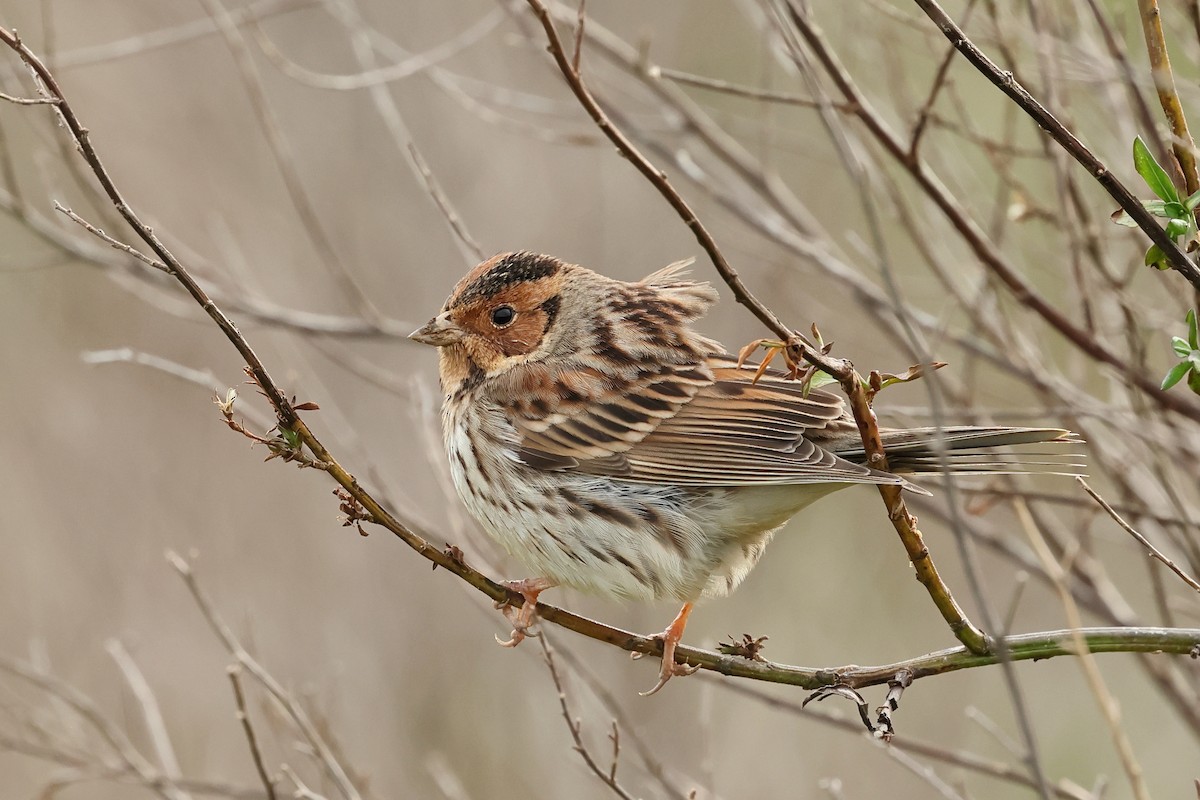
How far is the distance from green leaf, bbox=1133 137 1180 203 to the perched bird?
3.88 ft

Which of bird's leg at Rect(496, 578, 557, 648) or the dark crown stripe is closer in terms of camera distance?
bird's leg at Rect(496, 578, 557, 648)

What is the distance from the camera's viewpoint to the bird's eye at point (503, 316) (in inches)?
176

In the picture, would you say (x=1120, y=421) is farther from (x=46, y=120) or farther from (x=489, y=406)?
(x=46, y=120)

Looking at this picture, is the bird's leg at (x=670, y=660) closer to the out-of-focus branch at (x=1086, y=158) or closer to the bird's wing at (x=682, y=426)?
the bird's wing at (x=682, y=426)

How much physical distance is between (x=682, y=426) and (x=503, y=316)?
0.72 metres

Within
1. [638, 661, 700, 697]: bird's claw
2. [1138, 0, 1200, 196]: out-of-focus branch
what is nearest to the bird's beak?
[638, 661, 700, 697]: bird's claw

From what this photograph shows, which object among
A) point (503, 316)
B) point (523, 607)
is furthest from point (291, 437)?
point (503, 316)

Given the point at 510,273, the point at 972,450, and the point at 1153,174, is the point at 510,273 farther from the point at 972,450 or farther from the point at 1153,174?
the point at 1153,174

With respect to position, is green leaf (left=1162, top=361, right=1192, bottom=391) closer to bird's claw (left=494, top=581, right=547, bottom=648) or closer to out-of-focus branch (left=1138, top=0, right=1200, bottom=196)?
out-of-focus branch (left=1138, top=0, right=1200, bottom=196)

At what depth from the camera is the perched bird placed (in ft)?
12.9

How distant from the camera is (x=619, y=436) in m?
4.27

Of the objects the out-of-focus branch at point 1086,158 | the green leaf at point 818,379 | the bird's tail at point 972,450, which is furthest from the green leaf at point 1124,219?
the bird's tail at point 972,450

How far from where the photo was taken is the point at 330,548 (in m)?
8.71

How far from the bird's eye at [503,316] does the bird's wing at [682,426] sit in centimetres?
27
